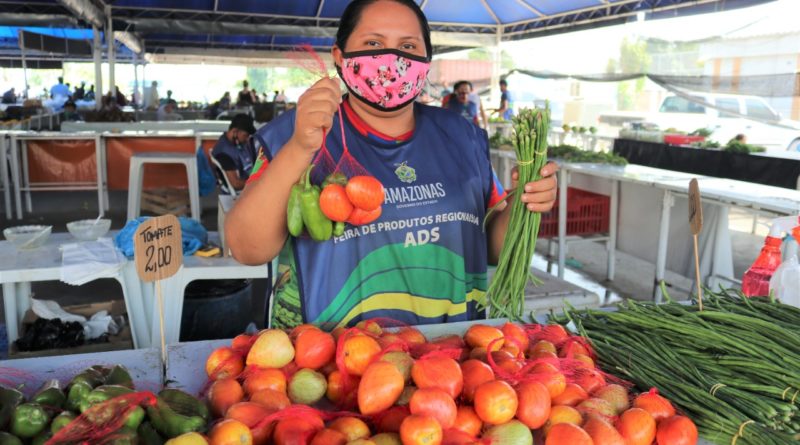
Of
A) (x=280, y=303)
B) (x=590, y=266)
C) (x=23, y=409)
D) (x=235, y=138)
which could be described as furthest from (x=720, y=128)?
(x=23, y=409)

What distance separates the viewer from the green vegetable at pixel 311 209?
1551 mm

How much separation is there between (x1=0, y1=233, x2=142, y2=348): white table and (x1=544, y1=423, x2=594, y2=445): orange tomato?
2.67 m

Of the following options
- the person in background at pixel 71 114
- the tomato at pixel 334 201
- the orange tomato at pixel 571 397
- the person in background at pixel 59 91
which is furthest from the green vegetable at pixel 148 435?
the person in background at pixel 59 91

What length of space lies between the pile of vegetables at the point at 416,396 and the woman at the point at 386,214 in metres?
0.35

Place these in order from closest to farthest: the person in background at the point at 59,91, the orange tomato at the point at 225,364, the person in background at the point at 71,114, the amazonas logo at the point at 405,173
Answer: the orange tomato at the point at 225,364 → the amazonas logo at the point at 405,173 → the person in background at the point at 71,114 → the person in background at the point at 59,91

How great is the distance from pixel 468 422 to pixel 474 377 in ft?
0.34

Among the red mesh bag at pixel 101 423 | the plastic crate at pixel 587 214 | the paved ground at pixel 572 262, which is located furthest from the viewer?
the plastic crate at pixel 587 214

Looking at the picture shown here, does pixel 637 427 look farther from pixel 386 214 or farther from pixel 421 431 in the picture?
pixel 386 214

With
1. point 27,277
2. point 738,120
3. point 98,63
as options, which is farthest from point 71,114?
point 738,120

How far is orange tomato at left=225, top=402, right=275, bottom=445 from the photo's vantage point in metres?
1.13

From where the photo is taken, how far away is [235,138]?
6.00m

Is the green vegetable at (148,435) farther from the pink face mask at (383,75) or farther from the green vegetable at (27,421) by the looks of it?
the pink face mask at (383,75)

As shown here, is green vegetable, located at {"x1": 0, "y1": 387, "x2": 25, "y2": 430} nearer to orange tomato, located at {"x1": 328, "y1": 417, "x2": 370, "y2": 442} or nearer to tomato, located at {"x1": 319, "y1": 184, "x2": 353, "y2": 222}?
orange tomato, located at {"x1": 328, "y1": 417, "x2": 370, "y2": 442}

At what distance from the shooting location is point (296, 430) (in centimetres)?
110
